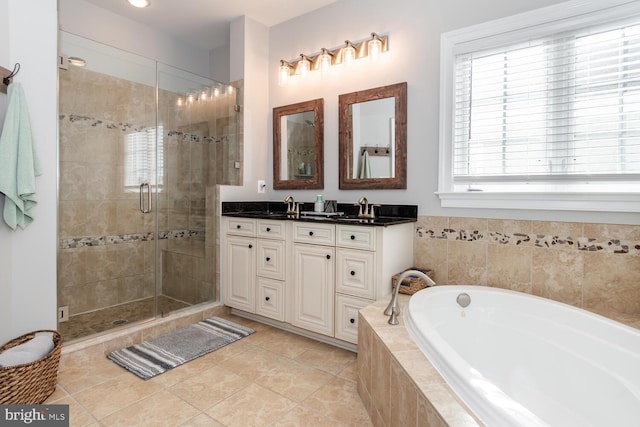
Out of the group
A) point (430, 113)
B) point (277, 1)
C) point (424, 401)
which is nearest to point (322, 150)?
point (430, 113)

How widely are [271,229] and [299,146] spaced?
94cm

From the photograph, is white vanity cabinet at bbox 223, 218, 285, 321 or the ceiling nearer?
white vanity cabinet at bbox 223, 218, 285, 321

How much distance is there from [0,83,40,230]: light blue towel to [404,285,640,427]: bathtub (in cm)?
211

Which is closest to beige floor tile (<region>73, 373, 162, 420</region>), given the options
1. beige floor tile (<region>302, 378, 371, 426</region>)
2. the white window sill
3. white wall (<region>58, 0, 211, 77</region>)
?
beige floor tile (<region>302, 378, 371, 426</region>)

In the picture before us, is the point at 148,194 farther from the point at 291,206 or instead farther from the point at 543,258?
the point at 543,258

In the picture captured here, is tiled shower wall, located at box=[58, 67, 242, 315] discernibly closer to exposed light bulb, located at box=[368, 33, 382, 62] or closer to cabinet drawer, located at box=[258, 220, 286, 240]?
cabinet drawer, located at box=[258, 220, 286, 240]

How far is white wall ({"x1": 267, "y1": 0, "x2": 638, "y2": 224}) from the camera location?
7.48 ft

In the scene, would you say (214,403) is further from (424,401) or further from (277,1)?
(277,1)

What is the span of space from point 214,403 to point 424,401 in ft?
3.88

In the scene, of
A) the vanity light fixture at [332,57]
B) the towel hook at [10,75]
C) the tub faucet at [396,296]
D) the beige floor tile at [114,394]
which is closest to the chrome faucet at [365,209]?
the tub faucet at [396,296]

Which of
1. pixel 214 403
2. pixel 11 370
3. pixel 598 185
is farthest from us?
pixel 598 185

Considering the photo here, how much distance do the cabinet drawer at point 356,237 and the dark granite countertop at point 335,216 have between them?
39 millimetres

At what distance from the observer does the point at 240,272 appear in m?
2.95

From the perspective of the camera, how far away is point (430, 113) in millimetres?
2492
